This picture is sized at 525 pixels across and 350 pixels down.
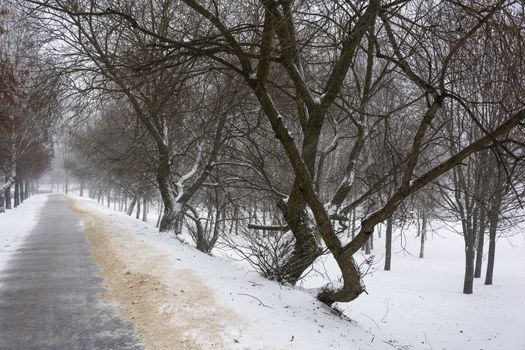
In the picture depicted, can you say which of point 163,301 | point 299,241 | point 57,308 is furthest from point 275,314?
point 57,308

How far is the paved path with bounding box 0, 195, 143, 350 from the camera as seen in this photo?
15.9 feet

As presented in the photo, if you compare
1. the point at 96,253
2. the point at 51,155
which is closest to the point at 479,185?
the point at 96,253

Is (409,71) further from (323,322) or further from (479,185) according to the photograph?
(479,185)

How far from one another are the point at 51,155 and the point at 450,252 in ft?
114

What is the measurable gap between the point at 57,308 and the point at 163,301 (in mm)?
1514

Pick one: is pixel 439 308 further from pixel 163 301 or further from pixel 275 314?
pixel 163 301

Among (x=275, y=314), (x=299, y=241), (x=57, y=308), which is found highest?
(x=299, y=241)

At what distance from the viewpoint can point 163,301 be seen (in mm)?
6004

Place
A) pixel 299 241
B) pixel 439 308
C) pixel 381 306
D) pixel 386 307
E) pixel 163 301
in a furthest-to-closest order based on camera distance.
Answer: pixel 439 308 < pixel 381 306 < pixel 386 307 < pixel 299 241 < pixel 163 301

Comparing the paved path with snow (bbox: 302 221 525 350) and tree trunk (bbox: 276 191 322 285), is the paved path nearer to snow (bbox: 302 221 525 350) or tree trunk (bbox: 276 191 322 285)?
tree trunk (bbox: 276 191 322 285)

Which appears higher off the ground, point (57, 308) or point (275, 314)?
point (275, 314)

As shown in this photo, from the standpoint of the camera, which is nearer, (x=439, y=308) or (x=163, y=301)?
(x=163, y=301)

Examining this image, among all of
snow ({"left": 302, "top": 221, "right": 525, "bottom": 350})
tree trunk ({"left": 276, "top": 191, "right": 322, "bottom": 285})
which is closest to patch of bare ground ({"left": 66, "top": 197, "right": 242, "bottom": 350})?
tree trunk ({"left": 276, "top": 191, "right": 322, "bottom": 285})

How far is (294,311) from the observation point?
605 cm
